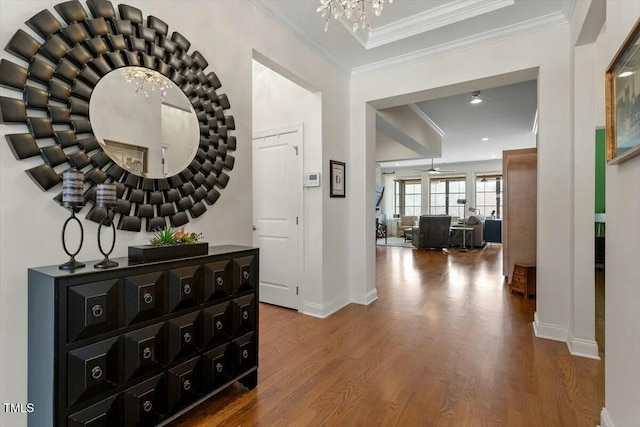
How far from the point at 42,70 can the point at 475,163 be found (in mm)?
12815

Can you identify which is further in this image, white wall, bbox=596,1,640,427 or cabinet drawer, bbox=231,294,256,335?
cabinet drawer, bbox=231,294,256,335

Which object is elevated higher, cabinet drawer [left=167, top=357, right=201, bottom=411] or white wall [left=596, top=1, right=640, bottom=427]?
white wall [left=596, top=1, right=640, bottom=427]

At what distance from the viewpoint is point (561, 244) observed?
2.82 meters

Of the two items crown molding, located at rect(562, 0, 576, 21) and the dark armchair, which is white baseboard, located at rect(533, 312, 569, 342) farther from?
the dark armchair

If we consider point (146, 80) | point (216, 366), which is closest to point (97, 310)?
point (216, 366)

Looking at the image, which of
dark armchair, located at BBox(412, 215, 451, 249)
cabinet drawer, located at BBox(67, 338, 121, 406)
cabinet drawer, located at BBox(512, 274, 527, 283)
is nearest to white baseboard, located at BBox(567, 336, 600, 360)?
cabinet drawer, located at BBox(512, 274, 527, 283)

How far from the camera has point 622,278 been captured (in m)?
1.43

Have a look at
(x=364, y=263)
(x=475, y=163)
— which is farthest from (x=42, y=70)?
(x=475, y=163)

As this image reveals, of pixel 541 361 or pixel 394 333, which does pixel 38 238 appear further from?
pixel 541 361

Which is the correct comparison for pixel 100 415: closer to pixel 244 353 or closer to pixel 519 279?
pixel 244 353

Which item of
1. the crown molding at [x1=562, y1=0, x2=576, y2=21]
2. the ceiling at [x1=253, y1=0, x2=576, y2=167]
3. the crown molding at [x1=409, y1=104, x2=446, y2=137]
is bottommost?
the crown molding at [x1=562, y1=0, x2=576, y2=21]

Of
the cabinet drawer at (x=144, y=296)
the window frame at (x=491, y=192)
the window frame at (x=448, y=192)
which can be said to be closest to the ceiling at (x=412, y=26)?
the cabinet drawer at (x=144, y=296)

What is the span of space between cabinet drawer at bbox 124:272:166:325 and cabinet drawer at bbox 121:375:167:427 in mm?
321

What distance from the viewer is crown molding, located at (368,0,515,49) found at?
2.77 meters
